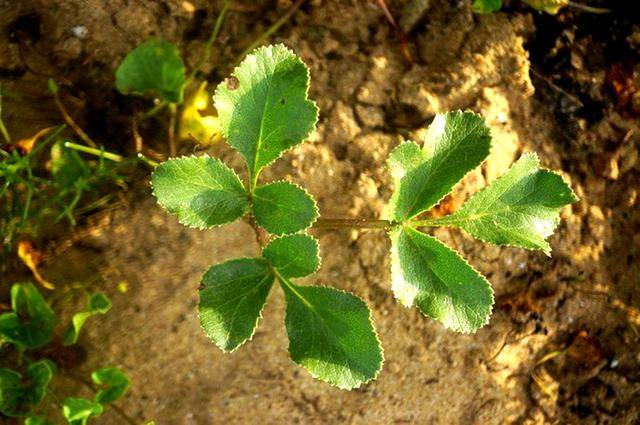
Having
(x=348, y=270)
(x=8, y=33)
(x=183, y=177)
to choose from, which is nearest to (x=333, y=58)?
(x=348, y=270)

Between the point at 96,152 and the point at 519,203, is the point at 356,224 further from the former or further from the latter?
the point at 96,152

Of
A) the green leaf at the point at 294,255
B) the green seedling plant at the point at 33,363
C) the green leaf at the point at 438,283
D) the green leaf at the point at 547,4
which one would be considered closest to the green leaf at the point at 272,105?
the green leaf at the point at 294,255

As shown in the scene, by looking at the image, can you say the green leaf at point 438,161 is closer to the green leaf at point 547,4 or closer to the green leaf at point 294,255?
the green leaf at point 294,255

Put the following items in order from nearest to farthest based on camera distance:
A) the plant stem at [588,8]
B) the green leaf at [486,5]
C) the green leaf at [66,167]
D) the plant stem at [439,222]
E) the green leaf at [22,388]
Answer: the plant stem at [439,222], the green leaf at [22,388], the green leaf at [66,167], the green leaf at [486,5], the plant stem at [588,8]

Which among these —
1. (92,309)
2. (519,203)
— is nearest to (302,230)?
(519,203)

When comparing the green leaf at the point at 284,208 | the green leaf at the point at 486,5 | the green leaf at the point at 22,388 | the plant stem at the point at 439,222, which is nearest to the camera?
the green leaf at the point at 284,208

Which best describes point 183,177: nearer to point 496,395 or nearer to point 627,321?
point 496,395

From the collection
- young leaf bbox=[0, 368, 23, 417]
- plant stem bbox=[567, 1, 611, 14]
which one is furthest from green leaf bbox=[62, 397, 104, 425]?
plant stem bbox=[567, 1, 611, 14]
